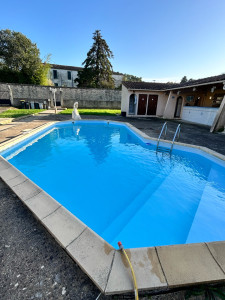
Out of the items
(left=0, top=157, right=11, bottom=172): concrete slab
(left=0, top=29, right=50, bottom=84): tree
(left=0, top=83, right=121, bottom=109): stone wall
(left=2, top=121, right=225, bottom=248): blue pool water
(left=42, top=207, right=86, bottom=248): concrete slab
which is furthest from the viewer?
(left=0, top=29, right=50, bottom=84): tree

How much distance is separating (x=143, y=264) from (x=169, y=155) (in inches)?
212

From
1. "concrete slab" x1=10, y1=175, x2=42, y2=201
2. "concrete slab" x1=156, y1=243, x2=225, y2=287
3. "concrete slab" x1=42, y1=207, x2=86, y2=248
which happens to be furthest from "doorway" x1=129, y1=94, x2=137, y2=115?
"concrete slab" x1=156, y1=243, x2=225, y2=287

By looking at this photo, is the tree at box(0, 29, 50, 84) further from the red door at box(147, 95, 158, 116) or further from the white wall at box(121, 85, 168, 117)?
the red door at box(147, 95, 158, 116)

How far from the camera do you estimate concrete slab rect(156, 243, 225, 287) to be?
4.83 feet

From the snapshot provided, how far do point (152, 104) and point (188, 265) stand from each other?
16.1 metres

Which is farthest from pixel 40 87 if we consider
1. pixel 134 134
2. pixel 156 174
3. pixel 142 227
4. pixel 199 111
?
pixel 142 227

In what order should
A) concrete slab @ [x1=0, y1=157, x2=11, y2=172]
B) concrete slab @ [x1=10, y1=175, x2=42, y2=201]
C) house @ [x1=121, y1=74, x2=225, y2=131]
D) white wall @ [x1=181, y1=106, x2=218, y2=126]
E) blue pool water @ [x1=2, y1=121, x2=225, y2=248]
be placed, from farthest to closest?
house @ [x1=121, y1=74, x2=225, y2=131]
white wall @ [x1=181, y1=106, x2=218, y2=126]
concrete slab @ [x1=0, y1=157, x2=11, y2=172]
blue pool water @ [x1=2, y1=121, x2=225, y2=248]
concrete slab @ [x1=10, y1=175, x2=42, y2=201]

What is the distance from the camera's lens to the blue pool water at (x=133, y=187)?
2.97 m

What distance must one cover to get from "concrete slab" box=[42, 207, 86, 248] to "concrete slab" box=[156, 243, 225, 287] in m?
1.15

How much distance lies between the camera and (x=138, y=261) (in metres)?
1.65

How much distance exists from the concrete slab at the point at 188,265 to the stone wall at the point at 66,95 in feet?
72.9

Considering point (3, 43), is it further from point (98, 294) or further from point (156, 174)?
point (98, 294)

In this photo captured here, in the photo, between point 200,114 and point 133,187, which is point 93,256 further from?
point 200,114

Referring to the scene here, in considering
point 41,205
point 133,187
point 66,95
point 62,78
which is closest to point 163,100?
point 66,95
